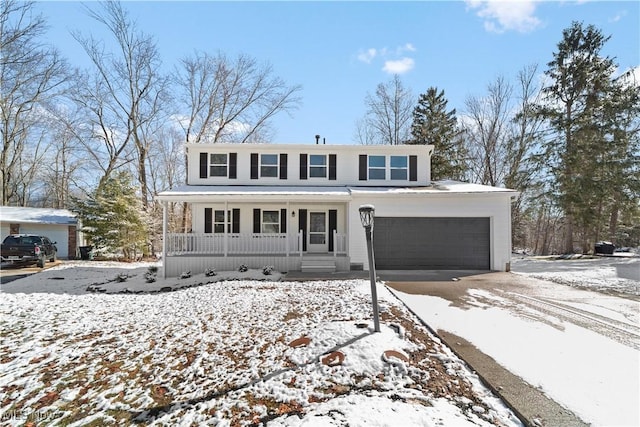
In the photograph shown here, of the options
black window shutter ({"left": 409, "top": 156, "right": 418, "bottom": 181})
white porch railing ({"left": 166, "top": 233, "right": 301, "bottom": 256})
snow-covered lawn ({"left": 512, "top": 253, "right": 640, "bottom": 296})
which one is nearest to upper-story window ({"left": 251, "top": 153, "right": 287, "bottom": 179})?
white porch railing ({"left": 166, "top": 233, "right": 301, "bottom": 256})

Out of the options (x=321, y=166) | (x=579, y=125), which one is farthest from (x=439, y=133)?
(x=321, y=166)

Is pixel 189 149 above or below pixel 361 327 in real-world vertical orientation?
above

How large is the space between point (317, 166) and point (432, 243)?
592 cm

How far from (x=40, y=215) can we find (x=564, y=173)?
3120 cm

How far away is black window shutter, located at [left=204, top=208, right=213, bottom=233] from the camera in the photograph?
41.8ft

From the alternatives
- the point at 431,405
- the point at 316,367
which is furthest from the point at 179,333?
the point at 431,405

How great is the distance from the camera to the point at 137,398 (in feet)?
10.2

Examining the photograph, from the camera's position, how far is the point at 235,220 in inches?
508

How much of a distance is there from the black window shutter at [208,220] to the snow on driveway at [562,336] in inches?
347

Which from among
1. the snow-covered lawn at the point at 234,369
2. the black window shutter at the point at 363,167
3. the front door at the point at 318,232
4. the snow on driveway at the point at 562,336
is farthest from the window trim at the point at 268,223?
the snow on driveway at the point at 562,336

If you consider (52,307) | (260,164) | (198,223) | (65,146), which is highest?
(65,146)

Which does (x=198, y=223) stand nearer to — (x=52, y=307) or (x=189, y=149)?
(x=189, y=149)

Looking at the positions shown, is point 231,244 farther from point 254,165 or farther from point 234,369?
point 234,369

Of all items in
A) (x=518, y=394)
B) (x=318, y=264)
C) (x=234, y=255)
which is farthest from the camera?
(x=234, y=255)
